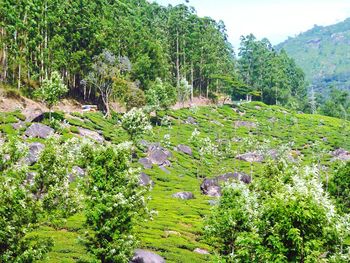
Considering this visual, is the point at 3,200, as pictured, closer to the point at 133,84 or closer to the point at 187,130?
the point at 133,84

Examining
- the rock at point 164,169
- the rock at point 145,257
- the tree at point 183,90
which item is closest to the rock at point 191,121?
the tree at point 183,90

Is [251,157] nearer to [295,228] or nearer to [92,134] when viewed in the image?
[92,134]

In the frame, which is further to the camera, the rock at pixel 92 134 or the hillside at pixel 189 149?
the rock at pixel 92 134

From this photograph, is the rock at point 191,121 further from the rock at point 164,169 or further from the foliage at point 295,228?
the foliage at point 295,228

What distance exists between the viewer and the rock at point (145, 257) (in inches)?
1730

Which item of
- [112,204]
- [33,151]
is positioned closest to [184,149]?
[33,151]

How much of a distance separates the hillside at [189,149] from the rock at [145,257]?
148 centimetres

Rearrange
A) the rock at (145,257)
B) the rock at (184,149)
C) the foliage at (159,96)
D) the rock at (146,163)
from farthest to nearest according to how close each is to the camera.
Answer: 1. the foliage at (159,96)
2. the rock at (184,149)
3. the rock at (146,163)
4. the rock at (145,257)

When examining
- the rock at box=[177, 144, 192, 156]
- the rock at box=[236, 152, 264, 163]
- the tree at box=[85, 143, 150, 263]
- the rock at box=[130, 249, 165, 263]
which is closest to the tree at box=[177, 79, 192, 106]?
the rock at box=[177, 144, 192, 156]

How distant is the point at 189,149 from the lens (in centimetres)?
11638

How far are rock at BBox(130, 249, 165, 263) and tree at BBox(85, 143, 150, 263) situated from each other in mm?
8343

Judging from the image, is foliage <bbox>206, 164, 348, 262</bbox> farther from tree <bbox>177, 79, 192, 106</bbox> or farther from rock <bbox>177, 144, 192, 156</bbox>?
tree <bbox>177, 79, 192, 106</bbox>

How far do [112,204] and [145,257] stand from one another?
12.6 meters

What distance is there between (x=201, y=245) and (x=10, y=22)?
73850mm
